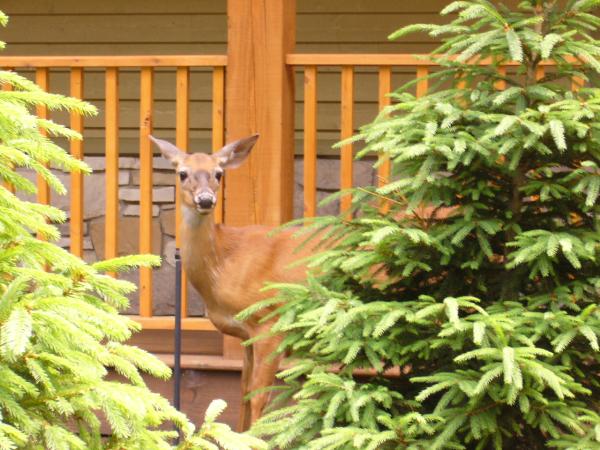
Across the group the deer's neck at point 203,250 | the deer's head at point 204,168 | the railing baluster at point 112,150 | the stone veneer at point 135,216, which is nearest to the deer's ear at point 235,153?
the deer's head at point 204,168

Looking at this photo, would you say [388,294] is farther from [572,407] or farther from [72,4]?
[72,4]

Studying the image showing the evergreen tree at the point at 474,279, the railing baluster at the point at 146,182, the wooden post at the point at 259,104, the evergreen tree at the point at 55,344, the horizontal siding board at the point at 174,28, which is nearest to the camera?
the evergreen tree at the point at 55,344

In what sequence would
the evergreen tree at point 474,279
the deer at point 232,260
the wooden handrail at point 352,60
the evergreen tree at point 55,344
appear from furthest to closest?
the wooden handrail at point 352,60 → the deer at point 232,260 → the evergreen tree at point 474,279 → the evergreen tree at point 55,344

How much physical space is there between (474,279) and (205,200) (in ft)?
5.63

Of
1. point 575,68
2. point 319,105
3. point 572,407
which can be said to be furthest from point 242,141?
point 319,105

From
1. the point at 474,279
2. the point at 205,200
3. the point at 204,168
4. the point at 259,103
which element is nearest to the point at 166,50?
the point at 259,103

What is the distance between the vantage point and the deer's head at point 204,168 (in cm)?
585

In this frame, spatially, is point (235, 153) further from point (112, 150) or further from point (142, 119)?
point (112, 150)

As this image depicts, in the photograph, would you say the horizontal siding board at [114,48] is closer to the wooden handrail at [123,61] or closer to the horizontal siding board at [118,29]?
the horizontal siding board at [118,29]

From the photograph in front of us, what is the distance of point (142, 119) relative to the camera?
263 inches

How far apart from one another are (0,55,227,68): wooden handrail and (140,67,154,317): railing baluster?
3.1 inches

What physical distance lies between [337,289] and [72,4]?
589 cm

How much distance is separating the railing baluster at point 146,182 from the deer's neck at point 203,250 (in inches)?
23.4

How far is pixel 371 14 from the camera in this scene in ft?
30.8
